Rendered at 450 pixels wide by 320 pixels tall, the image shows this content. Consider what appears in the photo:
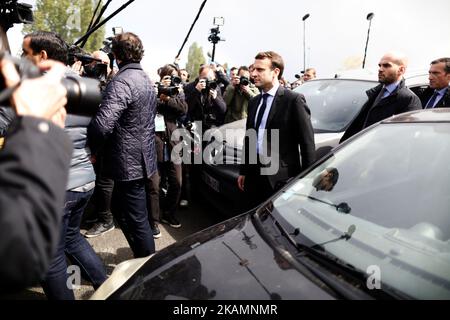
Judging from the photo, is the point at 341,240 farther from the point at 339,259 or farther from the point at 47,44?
the point at 47,44

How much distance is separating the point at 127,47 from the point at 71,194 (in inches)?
42.5

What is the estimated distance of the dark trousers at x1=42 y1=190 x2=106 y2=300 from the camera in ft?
6.33

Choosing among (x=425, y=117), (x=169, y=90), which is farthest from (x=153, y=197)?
(x=425, y=117)

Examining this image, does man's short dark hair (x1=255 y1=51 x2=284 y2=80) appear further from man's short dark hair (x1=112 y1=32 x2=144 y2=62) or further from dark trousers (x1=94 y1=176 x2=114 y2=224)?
dark trousers (x1=94 y1=176 x2=114 y2=224)

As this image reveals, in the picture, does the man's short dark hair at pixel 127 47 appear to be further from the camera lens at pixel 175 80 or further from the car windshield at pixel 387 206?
the car windshield at pixel 387 206

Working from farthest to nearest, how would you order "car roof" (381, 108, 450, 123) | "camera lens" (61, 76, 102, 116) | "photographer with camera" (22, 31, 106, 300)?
"photographer with camera" (22, 31, 106, 300) < "car roof" (381, 108, 450, 123) < "camera lens" (61, 76, 102, 116)

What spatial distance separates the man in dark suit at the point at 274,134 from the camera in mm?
2531

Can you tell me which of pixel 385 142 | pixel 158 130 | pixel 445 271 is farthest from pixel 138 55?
pixel 445 271

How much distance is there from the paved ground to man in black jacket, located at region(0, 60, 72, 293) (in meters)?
2.01

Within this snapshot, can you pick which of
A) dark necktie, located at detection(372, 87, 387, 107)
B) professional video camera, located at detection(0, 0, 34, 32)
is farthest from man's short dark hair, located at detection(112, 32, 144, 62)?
dark necktie, located at detection(372, 87, 387, 107)

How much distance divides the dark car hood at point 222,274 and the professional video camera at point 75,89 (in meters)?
0.71

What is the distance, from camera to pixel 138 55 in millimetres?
2418
